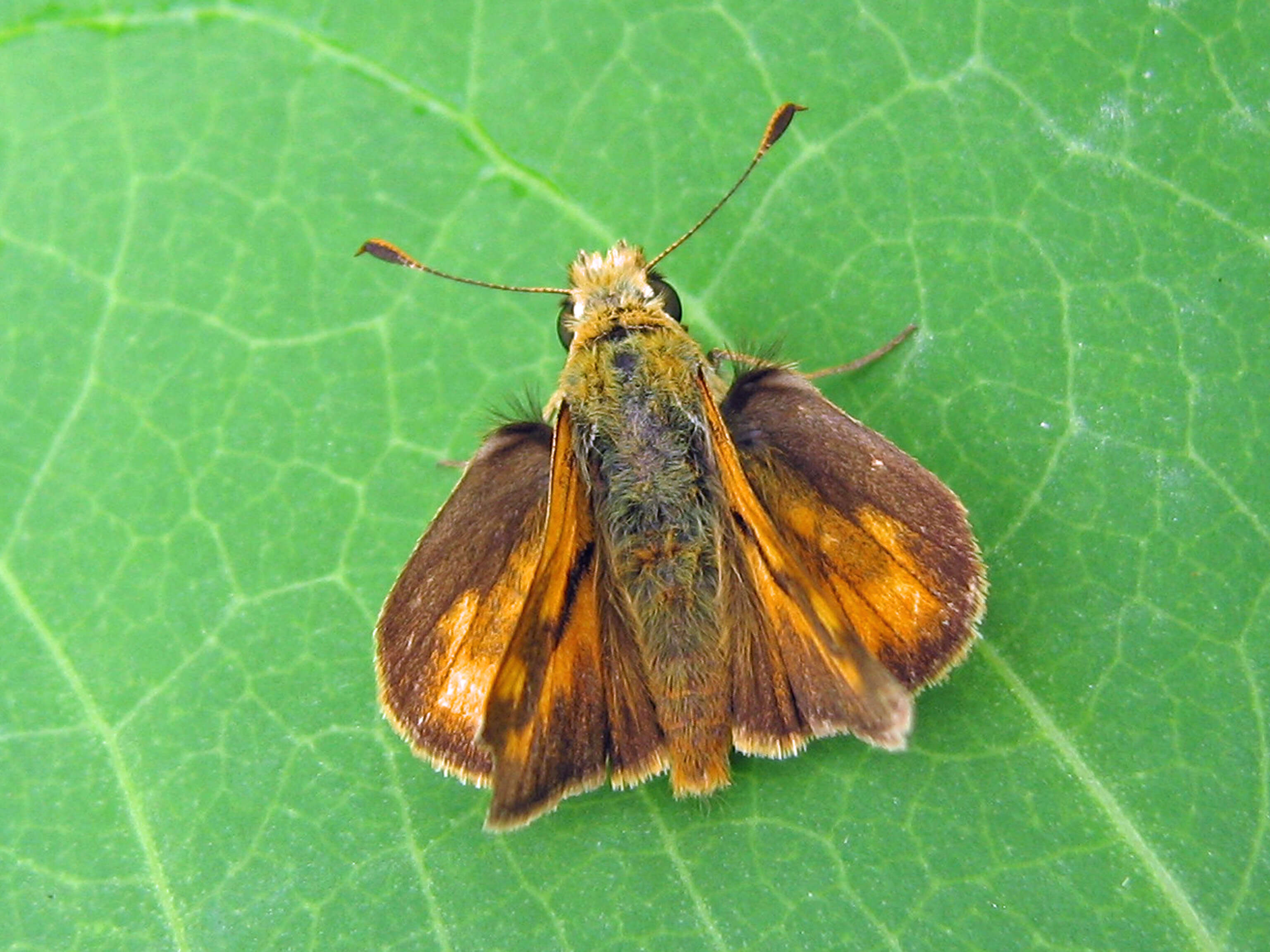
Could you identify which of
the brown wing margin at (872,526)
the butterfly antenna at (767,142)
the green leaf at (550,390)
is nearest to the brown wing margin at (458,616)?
the green leaf at (550,390)

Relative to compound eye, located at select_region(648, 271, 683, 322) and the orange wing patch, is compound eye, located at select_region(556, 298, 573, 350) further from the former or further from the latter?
the orange wing patch

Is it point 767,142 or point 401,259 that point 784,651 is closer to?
point 767,142

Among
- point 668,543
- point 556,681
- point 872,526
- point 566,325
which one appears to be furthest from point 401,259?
point 872,526

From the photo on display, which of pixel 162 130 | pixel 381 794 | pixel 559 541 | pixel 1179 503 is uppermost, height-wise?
pixel 1179 503

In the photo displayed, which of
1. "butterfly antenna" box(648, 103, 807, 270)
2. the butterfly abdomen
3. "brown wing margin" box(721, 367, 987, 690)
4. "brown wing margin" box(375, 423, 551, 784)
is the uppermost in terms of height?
"butterfly antenna" box(648, 103, 807, 270)

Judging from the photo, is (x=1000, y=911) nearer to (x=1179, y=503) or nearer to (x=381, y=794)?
(x=1179, y=503)

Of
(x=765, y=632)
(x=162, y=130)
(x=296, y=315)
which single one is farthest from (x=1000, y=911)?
(x=162, y=130)

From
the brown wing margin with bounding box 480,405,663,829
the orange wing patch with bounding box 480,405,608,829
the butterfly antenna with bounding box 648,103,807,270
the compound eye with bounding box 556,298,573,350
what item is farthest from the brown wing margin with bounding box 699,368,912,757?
the butterfly antenna with bounding box 648,103,807,270
